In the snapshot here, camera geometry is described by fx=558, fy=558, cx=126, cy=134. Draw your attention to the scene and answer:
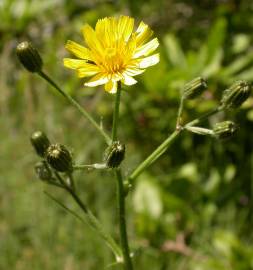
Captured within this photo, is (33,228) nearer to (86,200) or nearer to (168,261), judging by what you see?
(86,200)

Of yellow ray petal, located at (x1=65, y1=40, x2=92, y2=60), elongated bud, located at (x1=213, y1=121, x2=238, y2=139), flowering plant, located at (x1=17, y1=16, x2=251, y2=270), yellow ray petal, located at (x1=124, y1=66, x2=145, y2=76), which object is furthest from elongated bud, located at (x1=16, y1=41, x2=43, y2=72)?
elongated bud, located at (x1=213, y1=121, x2=238, y2=139)

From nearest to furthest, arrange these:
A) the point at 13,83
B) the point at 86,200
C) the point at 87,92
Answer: the point at 86,200
the point at 87,92
the point at 13,83

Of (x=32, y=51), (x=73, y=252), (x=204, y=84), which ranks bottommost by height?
(x=73, y=252)

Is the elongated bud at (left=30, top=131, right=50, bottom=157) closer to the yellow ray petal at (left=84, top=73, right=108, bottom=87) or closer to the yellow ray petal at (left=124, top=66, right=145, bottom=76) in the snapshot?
the yellow ray petal at (left=84, top=73, right=108, bottom=87)

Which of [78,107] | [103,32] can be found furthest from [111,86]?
[103,32]

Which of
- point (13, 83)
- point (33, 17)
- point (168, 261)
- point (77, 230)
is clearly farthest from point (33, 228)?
point (13, 83)

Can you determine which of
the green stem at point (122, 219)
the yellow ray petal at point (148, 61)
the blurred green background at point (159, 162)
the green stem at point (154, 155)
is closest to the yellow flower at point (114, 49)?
the yellow ray petal at point (148, 61)

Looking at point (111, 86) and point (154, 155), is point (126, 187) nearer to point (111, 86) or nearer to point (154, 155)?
point (154, 155)
